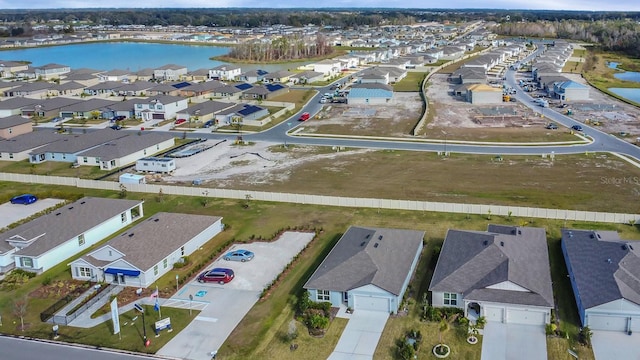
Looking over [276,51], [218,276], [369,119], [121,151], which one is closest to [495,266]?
[218,276]

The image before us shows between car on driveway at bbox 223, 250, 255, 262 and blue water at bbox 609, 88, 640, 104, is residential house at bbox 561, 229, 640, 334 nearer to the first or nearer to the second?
car on driveway at bbox 223, 250, 255, 262

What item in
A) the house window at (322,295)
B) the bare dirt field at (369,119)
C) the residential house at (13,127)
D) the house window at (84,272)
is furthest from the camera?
the bare dirt field at (369,119)

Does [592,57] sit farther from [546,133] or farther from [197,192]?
[197,192]

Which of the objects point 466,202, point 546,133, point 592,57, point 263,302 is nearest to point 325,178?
point 466,202

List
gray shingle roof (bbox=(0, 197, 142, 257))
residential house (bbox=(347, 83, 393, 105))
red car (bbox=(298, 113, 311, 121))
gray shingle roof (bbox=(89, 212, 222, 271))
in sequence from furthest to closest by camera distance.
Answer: residential house (bbox=(347, 83, 393, 105)) → red car (bbox=(298, 113, 311, 121)) → gray shingle roof (bbox=(0, 197, 142, 257)) → gray shingle roof (bbox=(89, 212, 222, 271))

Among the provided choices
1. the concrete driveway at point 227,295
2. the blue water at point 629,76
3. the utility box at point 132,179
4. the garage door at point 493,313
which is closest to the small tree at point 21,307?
the concrete driveway at point 227,295

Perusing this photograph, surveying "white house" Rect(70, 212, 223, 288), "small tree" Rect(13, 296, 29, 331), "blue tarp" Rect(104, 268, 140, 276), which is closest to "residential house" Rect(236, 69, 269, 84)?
"white house" Rect(70, 212, 223, 288)

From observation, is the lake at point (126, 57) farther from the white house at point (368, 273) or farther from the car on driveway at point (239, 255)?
the white house at point (368, 273)

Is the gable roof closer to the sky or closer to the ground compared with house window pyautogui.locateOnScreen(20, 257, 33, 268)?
closer to the sky
